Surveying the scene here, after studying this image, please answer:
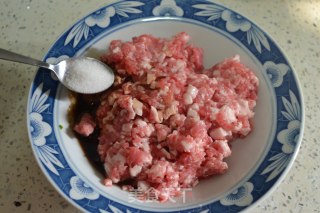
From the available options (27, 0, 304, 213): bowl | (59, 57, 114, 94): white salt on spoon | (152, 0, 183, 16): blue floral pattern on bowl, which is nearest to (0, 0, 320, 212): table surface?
(27, 0, 304, 213): bowl

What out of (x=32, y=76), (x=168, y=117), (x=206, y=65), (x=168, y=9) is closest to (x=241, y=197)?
(x=168, y=117)

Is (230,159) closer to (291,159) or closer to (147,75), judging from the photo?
(291,159)

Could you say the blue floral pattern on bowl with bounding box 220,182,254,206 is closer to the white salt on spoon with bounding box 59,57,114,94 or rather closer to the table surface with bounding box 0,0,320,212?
the table surface with bounding box 0,0,320,212

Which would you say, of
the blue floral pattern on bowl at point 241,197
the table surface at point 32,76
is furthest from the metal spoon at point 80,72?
the blue floral pattern on bowl at point 241,197

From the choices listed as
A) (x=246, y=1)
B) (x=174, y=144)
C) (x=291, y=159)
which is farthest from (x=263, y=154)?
(x=246, y=1)

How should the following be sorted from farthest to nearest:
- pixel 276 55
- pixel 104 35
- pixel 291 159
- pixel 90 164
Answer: pixel 104 35
pixel 276 55
pixel 90 164
pixel 291 159

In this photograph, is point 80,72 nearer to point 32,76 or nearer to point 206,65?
point 32,76

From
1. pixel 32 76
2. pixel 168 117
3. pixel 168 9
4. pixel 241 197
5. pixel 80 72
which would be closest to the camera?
pixel 241 197

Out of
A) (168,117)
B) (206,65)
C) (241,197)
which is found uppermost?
(206,65)
